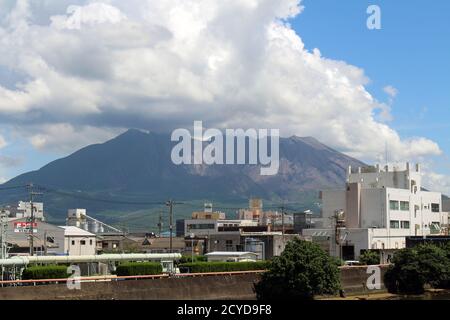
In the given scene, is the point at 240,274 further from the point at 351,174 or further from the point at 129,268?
the point at 351,174

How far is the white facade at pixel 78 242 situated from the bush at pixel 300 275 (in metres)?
51.7

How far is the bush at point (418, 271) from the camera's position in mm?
60831

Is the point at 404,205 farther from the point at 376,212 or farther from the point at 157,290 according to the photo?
the point at 157,290

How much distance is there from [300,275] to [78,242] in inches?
2224

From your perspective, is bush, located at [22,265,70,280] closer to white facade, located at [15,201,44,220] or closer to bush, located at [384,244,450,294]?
bush, located at [384,244,450,294]

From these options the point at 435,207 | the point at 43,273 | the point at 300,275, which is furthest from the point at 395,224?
the point at 43,273

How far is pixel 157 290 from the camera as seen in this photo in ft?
163

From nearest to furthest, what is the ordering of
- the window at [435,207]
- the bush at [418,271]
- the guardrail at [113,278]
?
the guardrail at [113,278]
the bush at [418,271]
the window at [435,207]

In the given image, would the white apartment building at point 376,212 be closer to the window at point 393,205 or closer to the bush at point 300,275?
the window at point 393,205

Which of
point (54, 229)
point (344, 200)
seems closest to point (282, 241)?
point (344, 200)

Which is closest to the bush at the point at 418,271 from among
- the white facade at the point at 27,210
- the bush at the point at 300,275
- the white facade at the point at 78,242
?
the bush at the point at 300,275

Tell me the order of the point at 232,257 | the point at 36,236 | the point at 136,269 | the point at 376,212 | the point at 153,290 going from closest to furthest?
the point at 153,290
the point at 136,269
the point at 232,257
the point at 376,212
the point at 36,236

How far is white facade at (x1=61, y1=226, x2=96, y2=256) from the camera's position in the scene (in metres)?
98.1
